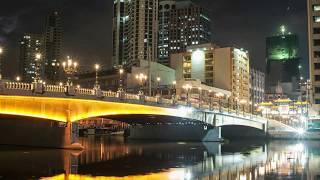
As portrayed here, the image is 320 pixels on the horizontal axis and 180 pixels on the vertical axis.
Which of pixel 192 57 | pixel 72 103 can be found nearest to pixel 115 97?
pixel 72 103

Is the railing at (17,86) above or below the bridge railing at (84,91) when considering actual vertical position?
above

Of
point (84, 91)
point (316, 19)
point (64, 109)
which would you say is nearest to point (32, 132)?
point (64, 109)

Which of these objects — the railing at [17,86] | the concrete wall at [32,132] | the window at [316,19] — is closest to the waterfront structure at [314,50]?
the window at [316,19]

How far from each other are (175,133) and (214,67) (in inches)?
3121

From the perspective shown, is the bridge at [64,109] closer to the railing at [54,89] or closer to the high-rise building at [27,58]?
the railing at [54,89]

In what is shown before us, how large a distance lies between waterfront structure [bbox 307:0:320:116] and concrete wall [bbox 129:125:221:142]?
40929 millimetres

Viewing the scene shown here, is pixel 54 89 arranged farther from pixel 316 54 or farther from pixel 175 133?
pixel 316 54

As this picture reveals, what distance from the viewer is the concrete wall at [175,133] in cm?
9344

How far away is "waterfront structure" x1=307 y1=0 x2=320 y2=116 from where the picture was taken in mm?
122625

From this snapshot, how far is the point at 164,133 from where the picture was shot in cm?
10262

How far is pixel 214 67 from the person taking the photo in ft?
578

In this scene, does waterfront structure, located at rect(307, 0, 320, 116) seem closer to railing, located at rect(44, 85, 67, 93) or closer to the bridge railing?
the bridge railing

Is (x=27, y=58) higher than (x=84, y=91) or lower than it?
higher

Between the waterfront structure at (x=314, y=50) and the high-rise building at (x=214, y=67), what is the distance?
4780 cm
